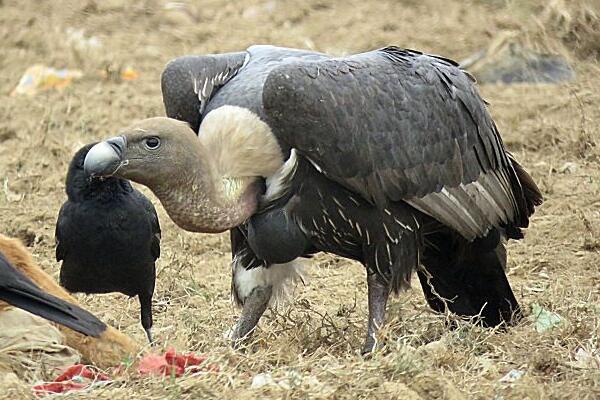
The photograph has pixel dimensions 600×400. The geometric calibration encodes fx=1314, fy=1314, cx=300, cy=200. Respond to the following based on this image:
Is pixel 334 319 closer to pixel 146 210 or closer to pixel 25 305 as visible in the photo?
pixel 146 210

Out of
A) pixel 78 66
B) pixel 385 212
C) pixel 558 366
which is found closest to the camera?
pixel 558 366

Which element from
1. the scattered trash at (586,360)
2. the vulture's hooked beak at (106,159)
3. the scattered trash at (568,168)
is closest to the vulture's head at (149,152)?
the vulture's hooked beak at (106,159)

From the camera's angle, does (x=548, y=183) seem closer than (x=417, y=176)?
No

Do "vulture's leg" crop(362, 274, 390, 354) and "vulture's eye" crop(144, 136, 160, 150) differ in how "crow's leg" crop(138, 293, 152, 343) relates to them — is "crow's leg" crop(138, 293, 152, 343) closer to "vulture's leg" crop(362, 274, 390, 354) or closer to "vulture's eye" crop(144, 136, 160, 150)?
"vulture's leg" crop(362, 274, 390, 354)

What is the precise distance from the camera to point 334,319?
616 centimetres

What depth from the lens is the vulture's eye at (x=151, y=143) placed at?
16.8ft

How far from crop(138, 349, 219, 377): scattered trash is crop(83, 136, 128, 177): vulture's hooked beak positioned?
723 millimetres

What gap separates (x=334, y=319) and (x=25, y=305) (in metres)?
1.81

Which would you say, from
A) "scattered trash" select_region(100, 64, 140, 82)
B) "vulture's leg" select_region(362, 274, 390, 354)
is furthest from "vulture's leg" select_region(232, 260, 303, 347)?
"scattered trash" select_region(100, 64, 140, 82)

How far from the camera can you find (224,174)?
5.39m

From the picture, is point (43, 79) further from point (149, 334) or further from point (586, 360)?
point (586, 360)

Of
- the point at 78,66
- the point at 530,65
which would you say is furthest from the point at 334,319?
the point at 78,66

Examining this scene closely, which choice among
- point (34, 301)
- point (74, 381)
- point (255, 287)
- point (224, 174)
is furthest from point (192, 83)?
point (74, 381)

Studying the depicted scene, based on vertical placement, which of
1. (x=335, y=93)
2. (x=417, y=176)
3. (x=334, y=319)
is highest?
(x=335, y=93)
